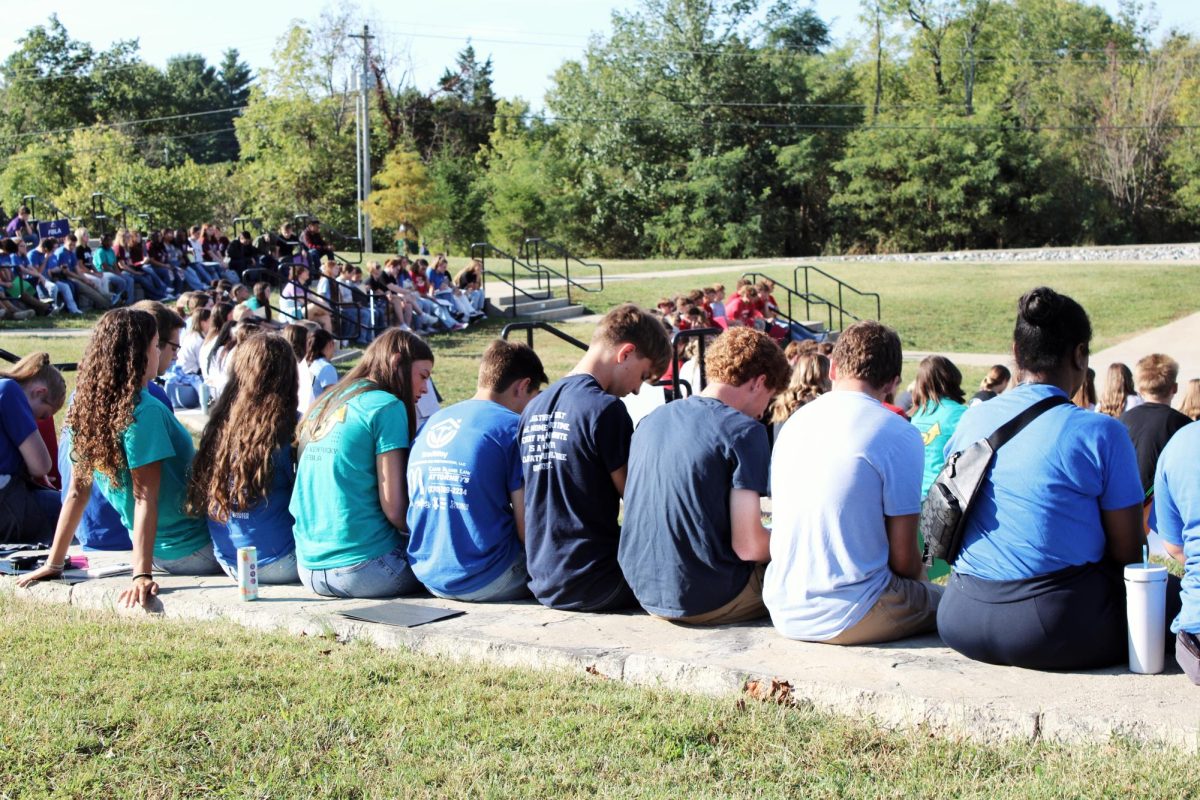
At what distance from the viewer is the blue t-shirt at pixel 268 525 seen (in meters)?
5.43

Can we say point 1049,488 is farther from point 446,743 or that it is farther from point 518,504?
point 518,504

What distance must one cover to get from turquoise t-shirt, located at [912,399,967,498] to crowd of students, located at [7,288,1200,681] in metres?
1.74

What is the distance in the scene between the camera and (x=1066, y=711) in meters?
3.55

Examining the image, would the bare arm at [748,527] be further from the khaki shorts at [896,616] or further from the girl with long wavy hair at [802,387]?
the girl with long wavy hair at [802,387]

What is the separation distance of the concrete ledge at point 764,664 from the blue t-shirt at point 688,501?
0.18 meters

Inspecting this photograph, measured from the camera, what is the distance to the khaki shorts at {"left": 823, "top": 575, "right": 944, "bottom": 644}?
13.9 ft

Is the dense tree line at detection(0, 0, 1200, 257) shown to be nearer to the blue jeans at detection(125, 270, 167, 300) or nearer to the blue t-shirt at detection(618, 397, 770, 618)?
the blue jeans at detection(125, 270, 167, 300)

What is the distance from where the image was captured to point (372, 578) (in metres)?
5.24

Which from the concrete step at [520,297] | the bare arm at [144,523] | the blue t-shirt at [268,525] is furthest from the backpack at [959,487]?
the concrete step at [520,297]

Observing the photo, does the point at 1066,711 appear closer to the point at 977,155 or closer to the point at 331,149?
the point at 977,155

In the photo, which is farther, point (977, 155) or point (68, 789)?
point (977, 155)

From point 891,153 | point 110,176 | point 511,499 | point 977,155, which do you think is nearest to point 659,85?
point 891,153

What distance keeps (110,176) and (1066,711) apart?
47715 millimetres

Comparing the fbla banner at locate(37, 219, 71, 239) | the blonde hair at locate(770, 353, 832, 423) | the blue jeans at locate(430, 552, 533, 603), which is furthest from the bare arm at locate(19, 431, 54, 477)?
the fbla banner at locate(37, 219, 71, 239)
